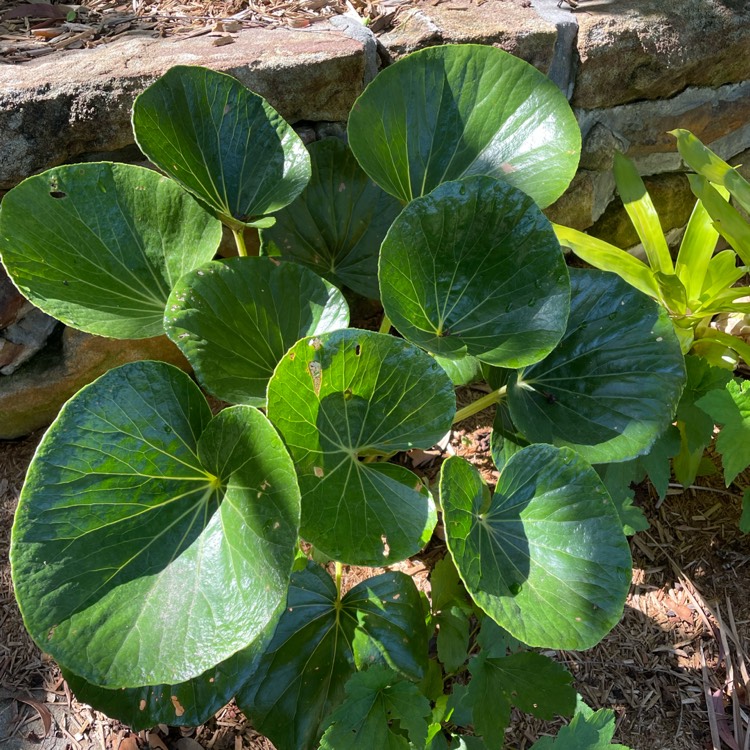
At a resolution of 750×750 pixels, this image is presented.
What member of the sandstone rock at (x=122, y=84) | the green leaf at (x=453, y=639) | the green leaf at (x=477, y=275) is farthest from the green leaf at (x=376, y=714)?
the sandstone rock at (x=122, y=84)

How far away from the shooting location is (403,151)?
1.41 metres

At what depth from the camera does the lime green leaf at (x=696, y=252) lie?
179 cm

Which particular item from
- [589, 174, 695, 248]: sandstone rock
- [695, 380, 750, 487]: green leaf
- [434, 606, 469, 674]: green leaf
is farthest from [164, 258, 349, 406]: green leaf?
[589, 174, 695, 248]: sandstone rock

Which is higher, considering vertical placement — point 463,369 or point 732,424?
point 463,369

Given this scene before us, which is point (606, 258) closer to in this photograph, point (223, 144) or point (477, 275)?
point (477, 275)

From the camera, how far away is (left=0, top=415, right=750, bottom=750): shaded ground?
1.43 m

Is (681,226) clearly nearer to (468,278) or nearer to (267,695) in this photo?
(468,278)

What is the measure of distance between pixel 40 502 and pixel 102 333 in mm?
386

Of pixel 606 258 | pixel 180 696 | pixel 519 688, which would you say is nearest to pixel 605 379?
pixel 606 258

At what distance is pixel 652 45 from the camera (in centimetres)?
173

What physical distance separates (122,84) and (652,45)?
1.34 metres

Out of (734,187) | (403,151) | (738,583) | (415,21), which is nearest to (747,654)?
(738,583)

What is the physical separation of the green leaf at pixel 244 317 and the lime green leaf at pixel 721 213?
100 centimetres

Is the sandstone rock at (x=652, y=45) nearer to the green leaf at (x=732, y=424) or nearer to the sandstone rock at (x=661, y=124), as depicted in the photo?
the sandstone rock at (x=661, y=124)
